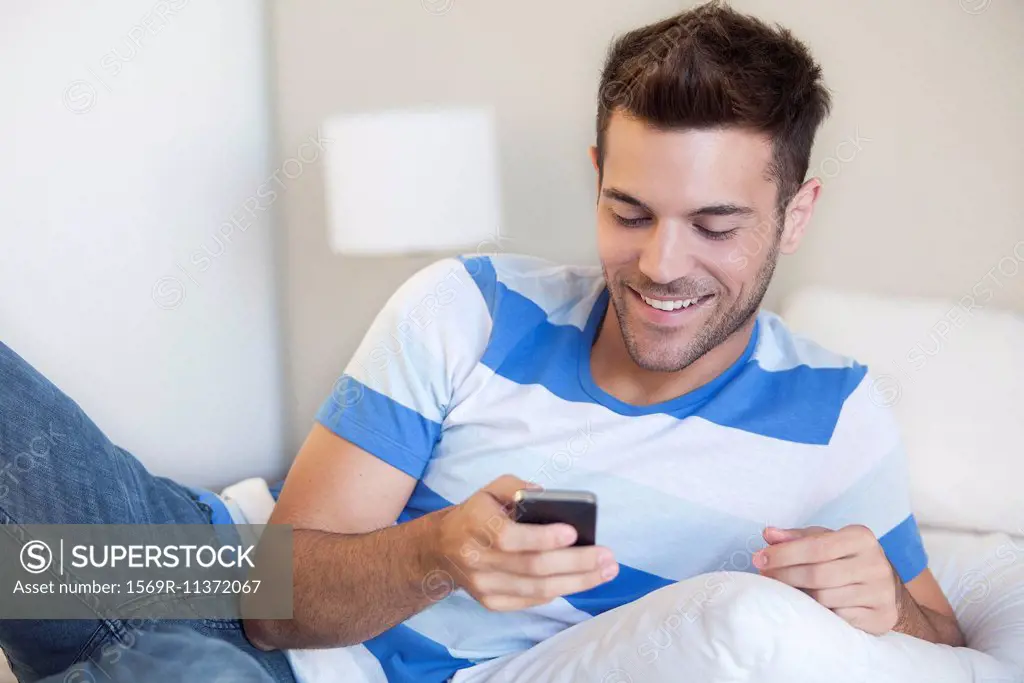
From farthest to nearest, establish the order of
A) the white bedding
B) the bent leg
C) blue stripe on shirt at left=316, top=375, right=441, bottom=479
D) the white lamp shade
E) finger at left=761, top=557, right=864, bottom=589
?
the white lamp shade, blue stripe on shirt at left=316, top=375, right=441, bottom=479, the bent leg, finger at left=761, top=557, right=864, bottom=589, the white bedding

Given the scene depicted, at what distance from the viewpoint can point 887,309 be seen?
1.63m

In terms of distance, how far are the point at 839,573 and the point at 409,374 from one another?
1.81 ft

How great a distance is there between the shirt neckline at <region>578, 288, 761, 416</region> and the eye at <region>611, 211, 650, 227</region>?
0.58ft

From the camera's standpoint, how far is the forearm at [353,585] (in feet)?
3.67

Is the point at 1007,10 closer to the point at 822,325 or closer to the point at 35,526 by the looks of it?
the point at 822,325

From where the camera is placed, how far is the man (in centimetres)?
118

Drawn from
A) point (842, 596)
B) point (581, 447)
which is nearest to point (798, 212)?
point (581, 447)

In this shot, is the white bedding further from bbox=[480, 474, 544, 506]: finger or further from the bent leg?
the bent leg

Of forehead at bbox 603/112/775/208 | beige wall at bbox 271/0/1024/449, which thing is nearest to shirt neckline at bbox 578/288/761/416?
forehead at bbox 603/112/775/208

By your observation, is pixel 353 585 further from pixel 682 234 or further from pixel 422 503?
pixel 682 234

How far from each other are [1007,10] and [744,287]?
0.69 m

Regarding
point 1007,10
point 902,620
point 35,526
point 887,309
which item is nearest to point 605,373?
point 902,620

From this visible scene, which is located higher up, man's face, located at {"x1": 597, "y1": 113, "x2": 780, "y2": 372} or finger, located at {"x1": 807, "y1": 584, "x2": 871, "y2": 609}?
man's face, located at {"x1": 597, "y1": 113, "x2": 780, "y2": 372}

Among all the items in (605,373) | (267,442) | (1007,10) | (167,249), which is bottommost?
(267,442)
